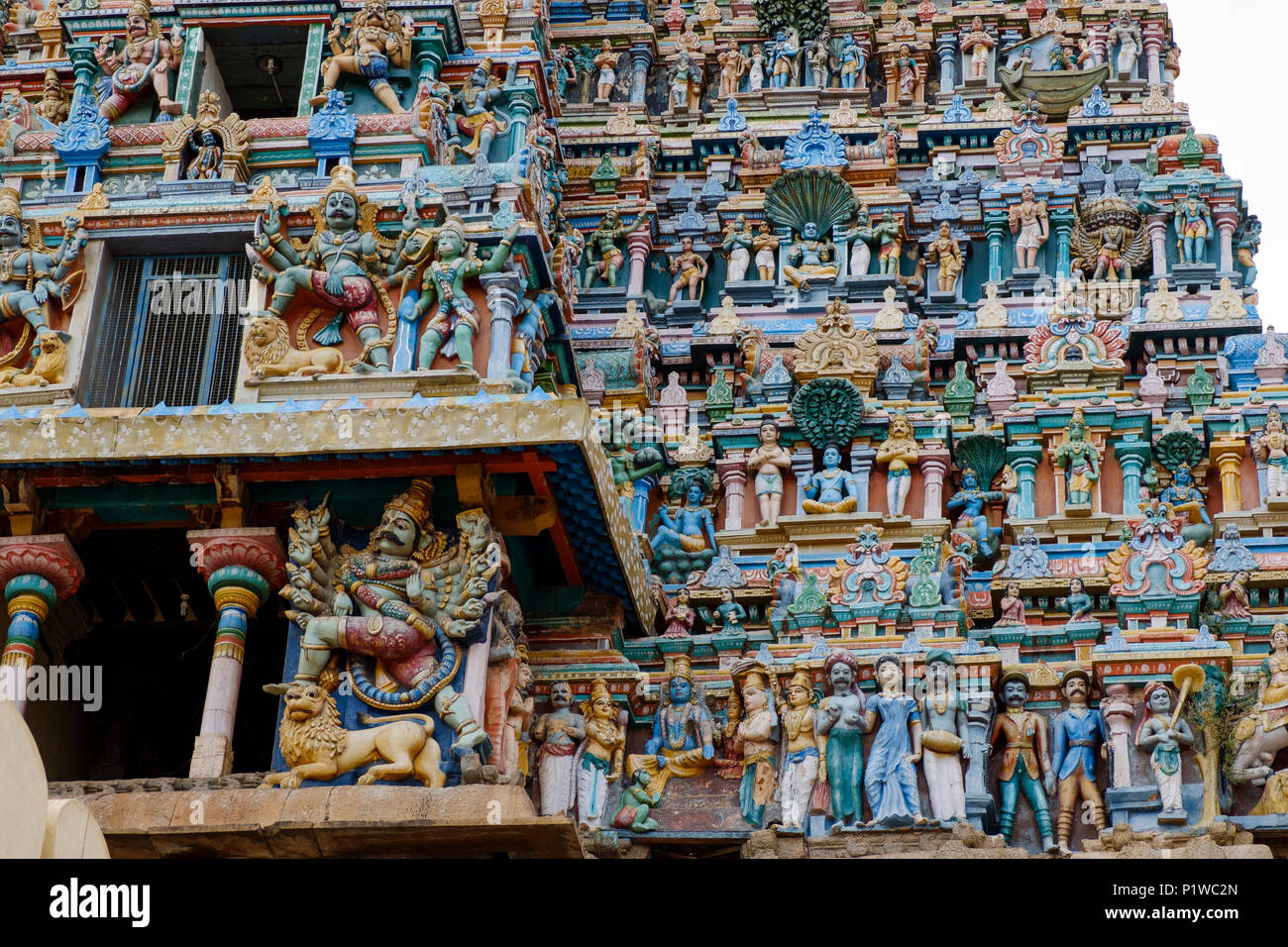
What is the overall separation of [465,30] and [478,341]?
18.3ft

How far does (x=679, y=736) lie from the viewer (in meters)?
24.5

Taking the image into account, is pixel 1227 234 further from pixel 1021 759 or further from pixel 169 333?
pixel 169 333

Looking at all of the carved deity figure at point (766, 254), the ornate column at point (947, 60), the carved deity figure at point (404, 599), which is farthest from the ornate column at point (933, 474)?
the ornate column at point (947, 60)

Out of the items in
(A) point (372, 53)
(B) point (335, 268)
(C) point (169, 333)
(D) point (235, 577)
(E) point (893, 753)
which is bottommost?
(E) point (893, 753)

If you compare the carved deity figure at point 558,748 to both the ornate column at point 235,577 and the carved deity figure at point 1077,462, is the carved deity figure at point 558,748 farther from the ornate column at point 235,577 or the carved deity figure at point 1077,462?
the carved deity figure at point 1077,462

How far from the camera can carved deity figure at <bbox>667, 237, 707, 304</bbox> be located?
98.8 ft

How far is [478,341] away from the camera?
24828 millimetres

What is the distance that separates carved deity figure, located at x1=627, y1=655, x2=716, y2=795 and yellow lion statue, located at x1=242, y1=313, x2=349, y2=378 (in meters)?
→ 4.49

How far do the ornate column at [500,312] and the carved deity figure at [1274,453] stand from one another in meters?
8.00

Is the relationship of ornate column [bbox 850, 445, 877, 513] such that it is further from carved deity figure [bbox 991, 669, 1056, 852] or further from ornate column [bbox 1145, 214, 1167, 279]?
ornate column [bbox 1145, 214, 1167, 279]

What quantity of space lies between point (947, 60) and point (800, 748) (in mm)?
12072

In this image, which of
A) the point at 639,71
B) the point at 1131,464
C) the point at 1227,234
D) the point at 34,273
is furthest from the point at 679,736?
the point at 639,71
